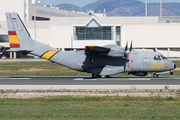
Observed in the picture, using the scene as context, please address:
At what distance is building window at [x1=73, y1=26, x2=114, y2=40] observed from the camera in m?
82.8

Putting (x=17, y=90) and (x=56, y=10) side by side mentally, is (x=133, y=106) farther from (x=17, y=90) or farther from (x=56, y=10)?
(x=56, y=10)

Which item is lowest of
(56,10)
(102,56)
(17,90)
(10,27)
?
(17,90)

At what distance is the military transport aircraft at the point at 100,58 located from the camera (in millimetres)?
28188

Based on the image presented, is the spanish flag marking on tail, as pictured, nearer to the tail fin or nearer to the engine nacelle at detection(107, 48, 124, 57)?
the tail fin

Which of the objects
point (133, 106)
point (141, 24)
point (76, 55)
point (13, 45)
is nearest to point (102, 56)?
point (76, 55)

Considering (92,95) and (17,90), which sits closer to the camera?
(92,95)

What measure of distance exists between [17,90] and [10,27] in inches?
424

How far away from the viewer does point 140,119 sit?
40.1ft

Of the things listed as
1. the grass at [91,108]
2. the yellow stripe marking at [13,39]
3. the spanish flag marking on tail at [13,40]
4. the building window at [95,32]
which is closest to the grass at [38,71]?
the spanish flag marking on tail at [13,40]

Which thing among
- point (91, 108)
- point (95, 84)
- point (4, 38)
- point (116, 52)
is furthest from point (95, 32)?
point (91, 108)

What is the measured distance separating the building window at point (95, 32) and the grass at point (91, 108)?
65.5 meters

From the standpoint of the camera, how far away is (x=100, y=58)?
28.8 m

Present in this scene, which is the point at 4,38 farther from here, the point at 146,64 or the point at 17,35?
the point at 146,64

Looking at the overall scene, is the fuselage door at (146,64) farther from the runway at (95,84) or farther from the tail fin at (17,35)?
the tail fin at (17,35)
